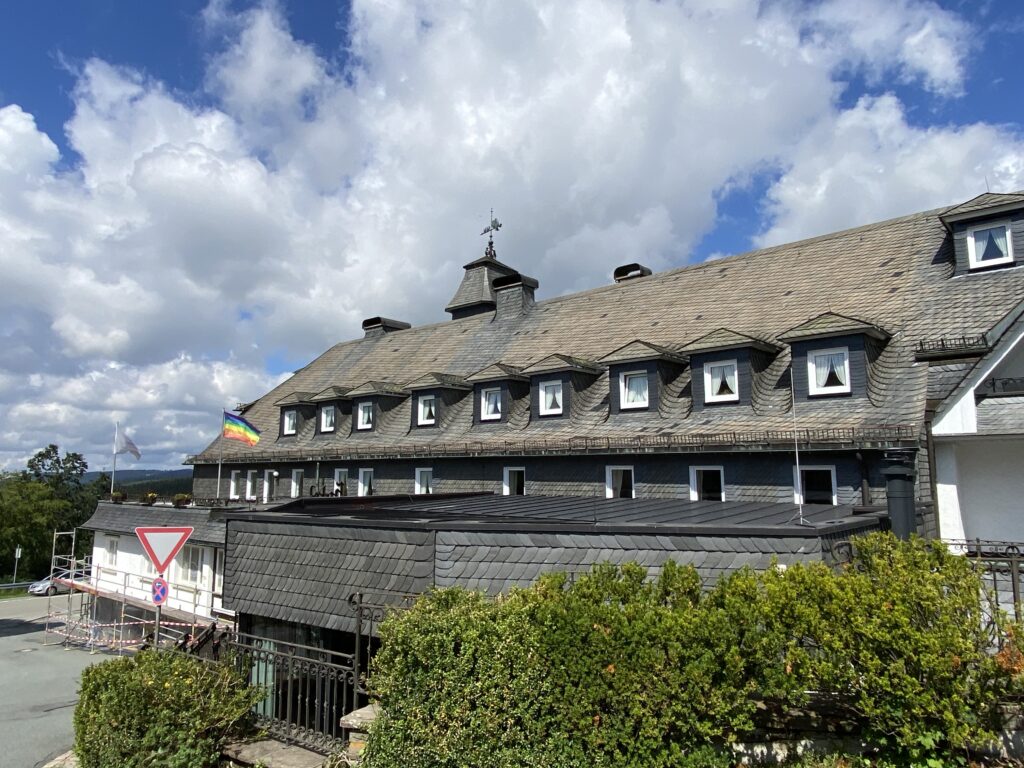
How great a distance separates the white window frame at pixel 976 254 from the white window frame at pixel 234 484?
97.7ft

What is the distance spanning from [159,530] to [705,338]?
13.2 m

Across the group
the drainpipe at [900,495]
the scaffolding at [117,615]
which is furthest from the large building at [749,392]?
the scaffolding at [117,615]

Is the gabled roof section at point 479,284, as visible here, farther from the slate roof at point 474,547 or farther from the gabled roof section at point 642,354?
the slate roof at point 474,547

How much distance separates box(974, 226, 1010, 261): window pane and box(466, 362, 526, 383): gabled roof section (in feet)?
42.0

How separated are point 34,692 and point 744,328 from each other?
85.4ft

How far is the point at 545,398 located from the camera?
2055 cm

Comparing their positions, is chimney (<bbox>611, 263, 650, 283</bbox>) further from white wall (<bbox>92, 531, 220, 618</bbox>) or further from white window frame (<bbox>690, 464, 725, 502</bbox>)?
white wall (<bbox>92, 531, 220, 618</bbox>)

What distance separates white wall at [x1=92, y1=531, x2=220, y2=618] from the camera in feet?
83.6

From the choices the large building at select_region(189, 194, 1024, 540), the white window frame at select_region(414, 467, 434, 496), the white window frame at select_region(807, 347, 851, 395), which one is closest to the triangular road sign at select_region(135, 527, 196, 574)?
the large building at select_region(189, 194, 1024, 540)

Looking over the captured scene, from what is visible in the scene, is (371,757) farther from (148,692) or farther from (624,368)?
(624,368)

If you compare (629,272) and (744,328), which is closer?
(744,328)

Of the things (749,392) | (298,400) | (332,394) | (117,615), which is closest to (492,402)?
(749,392)

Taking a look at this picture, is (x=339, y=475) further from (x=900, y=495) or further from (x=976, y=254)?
(x=976, y=254)

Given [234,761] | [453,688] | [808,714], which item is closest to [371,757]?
[453,688]
